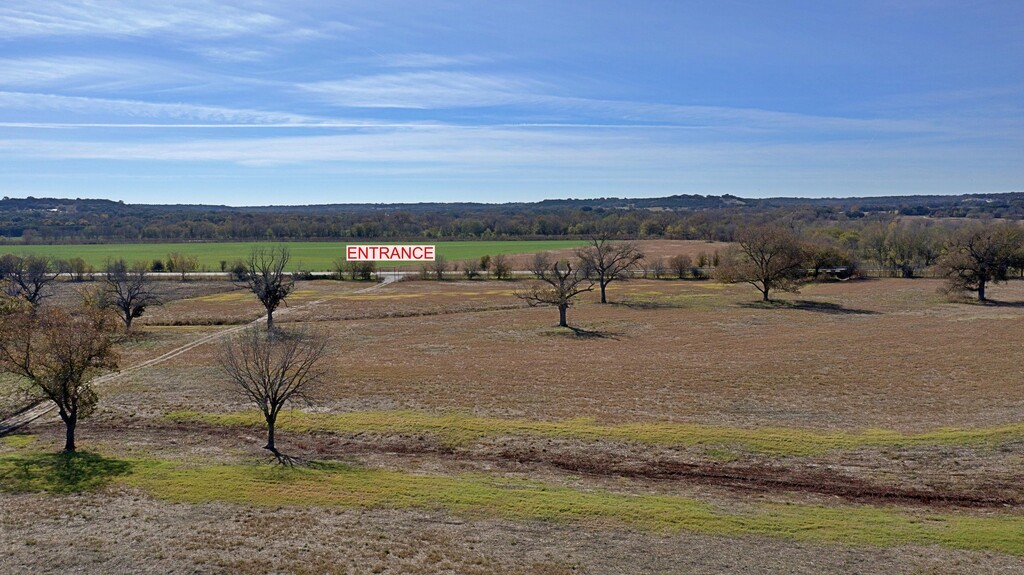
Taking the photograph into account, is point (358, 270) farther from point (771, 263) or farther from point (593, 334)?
point (771, 263)

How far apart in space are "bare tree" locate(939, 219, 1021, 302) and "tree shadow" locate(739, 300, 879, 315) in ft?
45.9

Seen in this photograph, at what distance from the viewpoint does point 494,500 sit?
2278 cm

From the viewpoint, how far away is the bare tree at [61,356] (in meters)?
28.3

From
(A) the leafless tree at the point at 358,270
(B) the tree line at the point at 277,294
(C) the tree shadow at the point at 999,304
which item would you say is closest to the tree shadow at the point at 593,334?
(B) the tree line at the point at 277,294

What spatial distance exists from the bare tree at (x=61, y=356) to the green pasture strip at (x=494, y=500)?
238 centimetres

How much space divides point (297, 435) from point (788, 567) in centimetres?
2156

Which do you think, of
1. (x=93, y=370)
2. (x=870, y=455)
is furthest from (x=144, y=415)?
(x=870, y=455)

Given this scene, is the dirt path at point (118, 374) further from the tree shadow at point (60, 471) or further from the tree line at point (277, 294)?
the tree shadow at point (60, 471)

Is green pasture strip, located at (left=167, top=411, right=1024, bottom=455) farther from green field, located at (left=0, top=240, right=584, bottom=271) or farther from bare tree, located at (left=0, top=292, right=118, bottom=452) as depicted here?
green field, located at (left=0, top=240, right=584, bottom=271)

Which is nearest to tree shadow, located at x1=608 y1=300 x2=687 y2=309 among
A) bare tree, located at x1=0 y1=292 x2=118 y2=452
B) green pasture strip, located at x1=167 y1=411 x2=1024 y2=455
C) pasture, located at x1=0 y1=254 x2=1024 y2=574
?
pasture, located at x1=0 y1=254 x2=1024 y2=574

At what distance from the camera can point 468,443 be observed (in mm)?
29266

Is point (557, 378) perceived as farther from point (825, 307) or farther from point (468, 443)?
point (825, 307)

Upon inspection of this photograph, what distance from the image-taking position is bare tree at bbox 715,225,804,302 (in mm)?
79062

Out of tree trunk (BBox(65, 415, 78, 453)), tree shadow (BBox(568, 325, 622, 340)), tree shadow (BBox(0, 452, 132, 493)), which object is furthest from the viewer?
tree shadow (BBox(568, 325, 622, 340))
